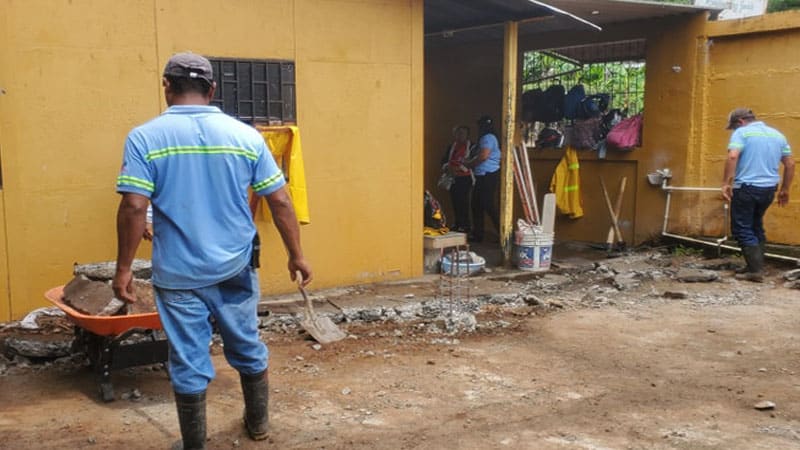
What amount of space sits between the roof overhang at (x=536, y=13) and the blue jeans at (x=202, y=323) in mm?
5040

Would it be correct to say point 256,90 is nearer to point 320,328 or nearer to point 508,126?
point 320,328

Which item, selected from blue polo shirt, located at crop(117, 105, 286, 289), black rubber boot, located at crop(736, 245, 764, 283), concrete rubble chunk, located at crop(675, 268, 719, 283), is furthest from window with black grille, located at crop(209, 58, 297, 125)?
black rubber boot, located at crop(736, 245, 764, 283)

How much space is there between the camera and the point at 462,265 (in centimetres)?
859

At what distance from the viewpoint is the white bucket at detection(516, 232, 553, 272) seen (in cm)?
875

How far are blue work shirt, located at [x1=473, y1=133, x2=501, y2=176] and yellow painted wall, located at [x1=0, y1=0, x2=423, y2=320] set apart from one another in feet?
8.78

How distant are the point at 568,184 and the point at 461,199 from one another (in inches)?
60.8

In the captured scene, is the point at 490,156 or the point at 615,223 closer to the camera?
the point at 615,223

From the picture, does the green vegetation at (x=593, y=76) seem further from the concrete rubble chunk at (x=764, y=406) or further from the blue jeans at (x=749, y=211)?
the concrete rubble chunk at (x=764, y=406)

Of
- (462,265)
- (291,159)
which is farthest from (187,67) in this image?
(462,265)

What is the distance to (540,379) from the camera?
17.1ft

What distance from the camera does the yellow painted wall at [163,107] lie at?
6059mm

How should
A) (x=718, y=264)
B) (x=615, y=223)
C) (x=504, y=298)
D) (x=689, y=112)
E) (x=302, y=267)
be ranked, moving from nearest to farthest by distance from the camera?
1. (x=302, y=267)
2. (x=504, y=298)
3. (x=718, y=264)
4. (x=689, y=112)
5. (x=615, y=223)

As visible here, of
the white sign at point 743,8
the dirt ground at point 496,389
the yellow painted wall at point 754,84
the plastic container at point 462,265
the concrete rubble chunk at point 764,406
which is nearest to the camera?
the dirt ground at point 496,389

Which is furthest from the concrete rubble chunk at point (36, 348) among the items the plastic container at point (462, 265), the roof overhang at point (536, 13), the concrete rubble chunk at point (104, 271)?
the roof overhang at point (536, 13)
